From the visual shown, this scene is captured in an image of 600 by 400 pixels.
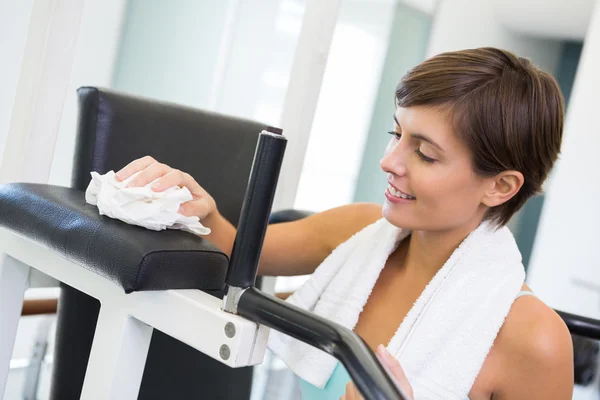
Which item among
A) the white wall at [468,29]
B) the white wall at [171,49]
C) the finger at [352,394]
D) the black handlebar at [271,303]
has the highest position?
the white wall at [468,29]

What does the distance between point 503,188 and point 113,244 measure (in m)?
0.58

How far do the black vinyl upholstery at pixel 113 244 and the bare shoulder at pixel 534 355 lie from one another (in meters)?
0.45

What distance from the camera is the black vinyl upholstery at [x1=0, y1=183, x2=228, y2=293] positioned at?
64 cm

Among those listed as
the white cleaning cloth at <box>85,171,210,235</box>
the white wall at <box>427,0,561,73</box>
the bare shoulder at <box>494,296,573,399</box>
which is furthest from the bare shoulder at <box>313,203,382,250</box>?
the white wall at <box>427,0,561,73</box>

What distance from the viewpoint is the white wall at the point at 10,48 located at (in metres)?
1.10

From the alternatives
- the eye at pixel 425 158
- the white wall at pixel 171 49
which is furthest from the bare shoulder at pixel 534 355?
the white wall at pixel 171 49

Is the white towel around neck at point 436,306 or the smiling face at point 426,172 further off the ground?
the smiling face at point 426,172

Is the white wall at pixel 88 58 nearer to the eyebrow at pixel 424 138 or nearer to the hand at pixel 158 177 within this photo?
the hand at pixel 158 177

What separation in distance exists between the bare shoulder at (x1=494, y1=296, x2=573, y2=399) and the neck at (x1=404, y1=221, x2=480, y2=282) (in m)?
0.14

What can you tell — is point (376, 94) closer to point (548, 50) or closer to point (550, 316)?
point (548, 50)

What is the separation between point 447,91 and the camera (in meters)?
0.89

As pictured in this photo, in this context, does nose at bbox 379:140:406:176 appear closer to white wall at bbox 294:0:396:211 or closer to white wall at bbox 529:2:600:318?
white wall at bbox 294:0:396:211

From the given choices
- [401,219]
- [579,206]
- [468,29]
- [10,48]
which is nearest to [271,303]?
[401,219]

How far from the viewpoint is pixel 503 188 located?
3.16 feet
